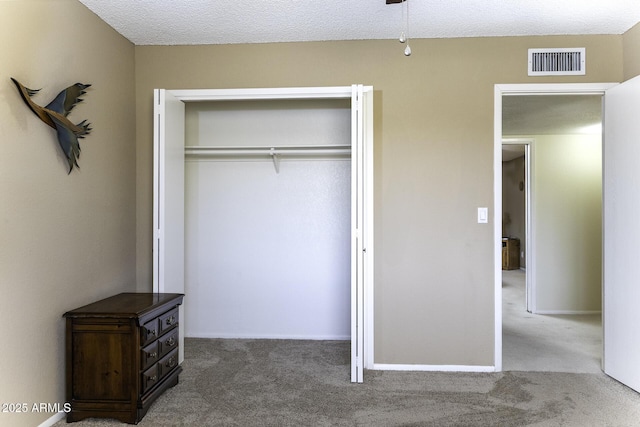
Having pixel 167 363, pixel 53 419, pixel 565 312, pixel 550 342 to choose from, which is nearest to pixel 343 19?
pixel 167 363

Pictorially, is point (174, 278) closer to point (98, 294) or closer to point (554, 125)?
point (98, 294)

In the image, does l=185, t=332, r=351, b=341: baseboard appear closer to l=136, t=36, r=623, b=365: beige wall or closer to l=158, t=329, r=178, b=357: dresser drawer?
l=136, t=36, r=623, b=365: beige wall

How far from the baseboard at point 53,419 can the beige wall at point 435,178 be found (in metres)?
2.10

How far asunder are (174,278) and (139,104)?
1420 millimetres

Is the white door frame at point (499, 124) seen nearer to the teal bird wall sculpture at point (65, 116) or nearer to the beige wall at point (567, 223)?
the beige wall at point (567, 223)

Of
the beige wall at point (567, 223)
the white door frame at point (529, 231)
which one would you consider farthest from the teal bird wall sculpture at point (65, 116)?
the beige wall at point (567, 223)

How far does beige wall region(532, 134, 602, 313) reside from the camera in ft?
16.8

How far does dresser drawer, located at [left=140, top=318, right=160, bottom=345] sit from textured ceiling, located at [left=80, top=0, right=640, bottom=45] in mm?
2027

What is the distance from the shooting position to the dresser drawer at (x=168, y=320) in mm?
2643

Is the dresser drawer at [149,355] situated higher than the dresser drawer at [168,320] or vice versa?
the dresser drawer at [168,320]

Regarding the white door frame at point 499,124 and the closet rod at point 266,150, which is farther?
the closet rod at point 266,150

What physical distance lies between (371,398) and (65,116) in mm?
2548

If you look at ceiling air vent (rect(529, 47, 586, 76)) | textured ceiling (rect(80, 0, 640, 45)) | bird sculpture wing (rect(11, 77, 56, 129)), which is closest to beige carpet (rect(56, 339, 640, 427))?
bird sculpture wing (rect(11, 77, 56, 129))

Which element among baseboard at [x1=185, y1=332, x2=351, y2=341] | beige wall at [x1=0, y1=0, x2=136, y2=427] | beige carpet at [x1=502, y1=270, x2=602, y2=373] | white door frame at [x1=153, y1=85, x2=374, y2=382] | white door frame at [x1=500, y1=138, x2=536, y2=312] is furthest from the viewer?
white door frame at [x1=500, y1=138, x2=536, y2=312]
